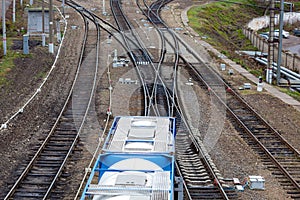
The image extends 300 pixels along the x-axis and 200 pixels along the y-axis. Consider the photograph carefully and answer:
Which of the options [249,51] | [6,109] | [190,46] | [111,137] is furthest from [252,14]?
[111,137]

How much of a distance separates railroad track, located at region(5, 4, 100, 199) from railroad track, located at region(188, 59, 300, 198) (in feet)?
18.7

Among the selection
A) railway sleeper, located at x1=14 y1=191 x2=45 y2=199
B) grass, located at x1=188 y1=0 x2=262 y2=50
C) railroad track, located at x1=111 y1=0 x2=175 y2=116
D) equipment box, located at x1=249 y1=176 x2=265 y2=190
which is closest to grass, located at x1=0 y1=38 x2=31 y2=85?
railroad track, located at x1=111 y1=0 x2=175 y2=116

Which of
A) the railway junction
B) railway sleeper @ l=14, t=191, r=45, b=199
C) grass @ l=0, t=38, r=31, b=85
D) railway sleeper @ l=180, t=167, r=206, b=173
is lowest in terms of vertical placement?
railway sleeper @ l=14, t=191, r=45, b=199

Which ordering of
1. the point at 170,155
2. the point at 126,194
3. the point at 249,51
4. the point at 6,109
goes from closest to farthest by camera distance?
the point at 126,194 < the point at 170,155 < the point at 6,109 < the point at 249,51

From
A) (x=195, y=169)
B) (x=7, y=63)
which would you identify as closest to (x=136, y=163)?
(x=195, y=169)

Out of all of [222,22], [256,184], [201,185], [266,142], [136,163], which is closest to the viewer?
[136,163]

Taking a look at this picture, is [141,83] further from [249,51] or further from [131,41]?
[249,51]

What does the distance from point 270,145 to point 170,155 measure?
24.4 feet

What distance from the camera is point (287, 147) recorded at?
1686 centimetres

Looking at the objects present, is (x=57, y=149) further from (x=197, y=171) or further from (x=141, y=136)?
(x=141, y=136)

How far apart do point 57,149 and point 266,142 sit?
6820 millimetres

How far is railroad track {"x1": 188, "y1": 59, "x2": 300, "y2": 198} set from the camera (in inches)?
571

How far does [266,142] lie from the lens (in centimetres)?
1739

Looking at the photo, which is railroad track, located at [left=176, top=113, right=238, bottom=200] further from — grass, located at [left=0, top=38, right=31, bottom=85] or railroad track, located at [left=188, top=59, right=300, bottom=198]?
grass, located at [left=0, top=38, right=31, bottom=85]
